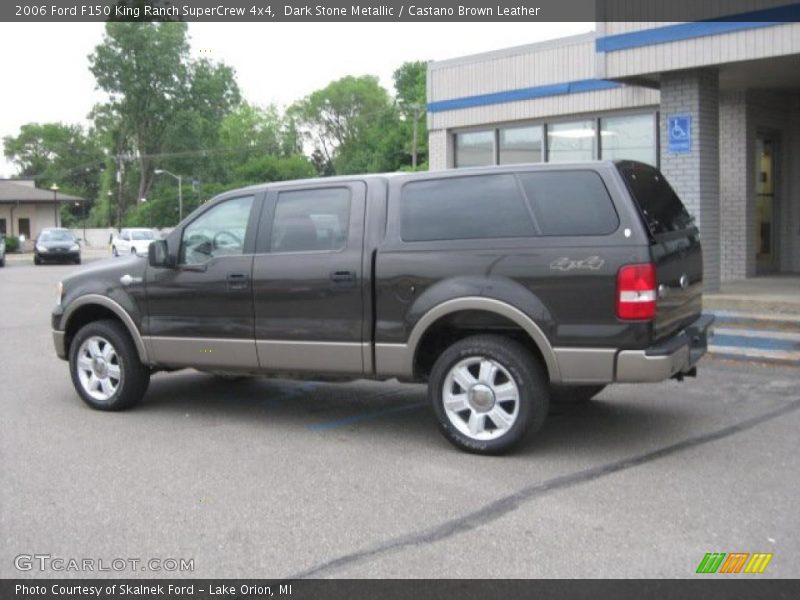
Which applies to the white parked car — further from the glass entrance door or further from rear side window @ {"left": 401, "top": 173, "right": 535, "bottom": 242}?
rear side window @ {"left": 401, "top": 173, "right": 535, "bottom": 242}

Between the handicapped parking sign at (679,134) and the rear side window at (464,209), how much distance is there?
619cm

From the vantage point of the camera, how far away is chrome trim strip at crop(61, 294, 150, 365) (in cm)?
767

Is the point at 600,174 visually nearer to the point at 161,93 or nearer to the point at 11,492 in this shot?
the point at 11,492

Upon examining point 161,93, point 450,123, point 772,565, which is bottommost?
point 772,565

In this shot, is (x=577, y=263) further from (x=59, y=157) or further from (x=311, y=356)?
(x=59, y=157)

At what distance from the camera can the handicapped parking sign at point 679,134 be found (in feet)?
38.5

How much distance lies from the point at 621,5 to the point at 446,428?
7568 millimetres

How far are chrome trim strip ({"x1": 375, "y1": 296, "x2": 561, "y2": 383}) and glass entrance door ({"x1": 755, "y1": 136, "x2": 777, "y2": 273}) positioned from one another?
9.62 m

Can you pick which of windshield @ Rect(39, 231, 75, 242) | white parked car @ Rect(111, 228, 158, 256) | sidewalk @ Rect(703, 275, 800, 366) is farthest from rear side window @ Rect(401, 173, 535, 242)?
white parked car @ Rect(111, 228, 158, 256)

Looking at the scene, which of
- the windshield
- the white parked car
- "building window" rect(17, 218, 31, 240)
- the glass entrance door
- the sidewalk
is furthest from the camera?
"building window" rect(17, 218, 31, 240)


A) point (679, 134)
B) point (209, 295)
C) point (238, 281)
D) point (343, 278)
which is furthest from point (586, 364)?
point (679, 134)
